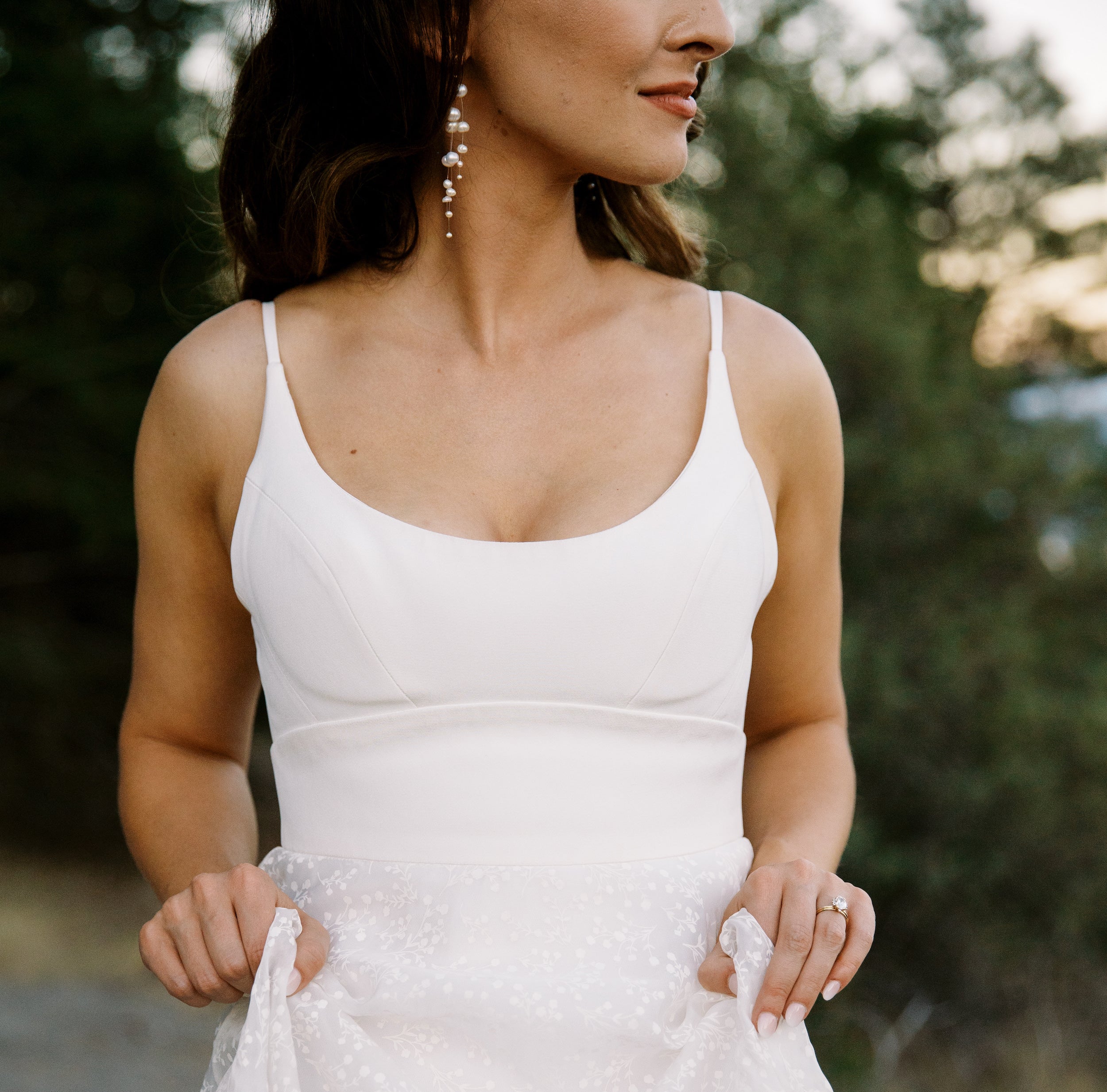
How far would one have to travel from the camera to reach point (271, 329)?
1662mm

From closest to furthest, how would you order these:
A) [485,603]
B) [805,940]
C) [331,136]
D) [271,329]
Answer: [805,940], [485,603], [271,329], [331,136]

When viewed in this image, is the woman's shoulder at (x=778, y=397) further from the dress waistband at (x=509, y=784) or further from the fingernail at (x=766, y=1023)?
the fingernail at (x=766, y=1023)

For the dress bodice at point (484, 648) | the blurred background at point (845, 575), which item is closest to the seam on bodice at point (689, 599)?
the dress bodice at point (484, 648)

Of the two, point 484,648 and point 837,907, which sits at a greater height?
point 484,648

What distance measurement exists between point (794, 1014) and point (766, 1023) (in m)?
0.04

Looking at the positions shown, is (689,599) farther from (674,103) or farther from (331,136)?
(331,136)

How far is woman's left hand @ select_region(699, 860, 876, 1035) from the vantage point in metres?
1.29

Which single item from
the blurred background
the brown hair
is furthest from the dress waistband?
the blurred background

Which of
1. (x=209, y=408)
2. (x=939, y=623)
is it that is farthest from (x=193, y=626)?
(x=939, y=623)

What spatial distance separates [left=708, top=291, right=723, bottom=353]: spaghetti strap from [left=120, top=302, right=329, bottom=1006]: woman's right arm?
588 millimetres

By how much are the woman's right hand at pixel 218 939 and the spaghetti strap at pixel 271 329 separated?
652 millimetres

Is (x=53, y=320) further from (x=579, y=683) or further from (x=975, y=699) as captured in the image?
(x=579, y=683)

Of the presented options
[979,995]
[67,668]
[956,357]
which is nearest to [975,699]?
[979,995]

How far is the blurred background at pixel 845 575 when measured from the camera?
23.7ft
